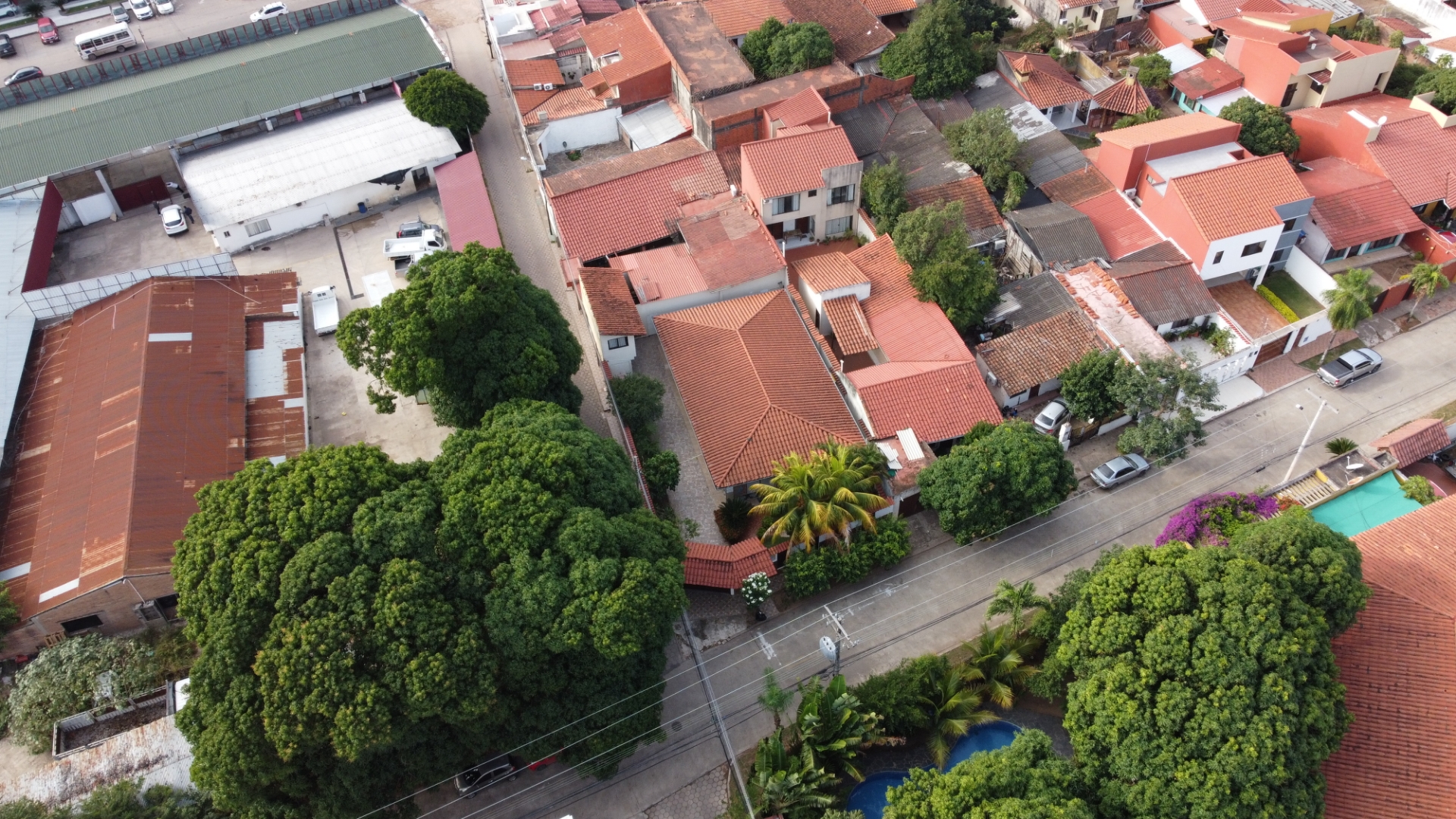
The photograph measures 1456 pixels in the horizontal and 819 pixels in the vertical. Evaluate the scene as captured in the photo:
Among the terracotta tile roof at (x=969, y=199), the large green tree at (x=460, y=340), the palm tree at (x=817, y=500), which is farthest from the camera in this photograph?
the terracotta tile roof at (x=969, y=199)

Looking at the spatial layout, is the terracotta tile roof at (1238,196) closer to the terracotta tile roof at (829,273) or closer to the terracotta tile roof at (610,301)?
the terracotta tile roof at (829,273)

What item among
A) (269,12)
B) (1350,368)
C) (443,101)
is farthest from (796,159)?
(269,12)

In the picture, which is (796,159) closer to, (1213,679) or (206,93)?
(1213,679)

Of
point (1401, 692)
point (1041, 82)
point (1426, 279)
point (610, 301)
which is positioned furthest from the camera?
point (1041, 82)

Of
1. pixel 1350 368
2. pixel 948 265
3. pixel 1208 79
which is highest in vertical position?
pixel 1208 79

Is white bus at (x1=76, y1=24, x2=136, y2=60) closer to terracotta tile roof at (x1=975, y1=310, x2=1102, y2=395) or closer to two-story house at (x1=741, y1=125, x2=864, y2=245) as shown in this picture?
two-story house at (x1=741, y1=125, x2=864, y2=245)

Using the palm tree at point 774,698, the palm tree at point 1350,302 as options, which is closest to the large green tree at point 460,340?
the palm tree at point 774,698
